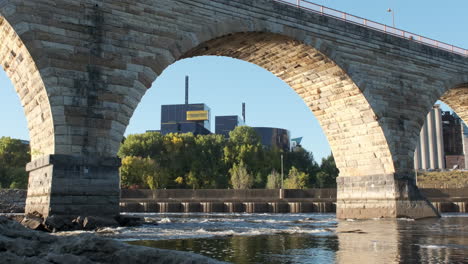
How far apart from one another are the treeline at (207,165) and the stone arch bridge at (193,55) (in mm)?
36518

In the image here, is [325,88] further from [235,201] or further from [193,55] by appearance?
[235,201]

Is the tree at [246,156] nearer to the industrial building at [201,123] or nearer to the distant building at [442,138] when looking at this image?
the industrial building at [201,123]

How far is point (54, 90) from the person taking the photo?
15.3 metres

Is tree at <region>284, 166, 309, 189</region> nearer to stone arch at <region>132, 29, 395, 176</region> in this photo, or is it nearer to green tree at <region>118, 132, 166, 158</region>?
green tree at <region>118, 132, 166, 158</region>

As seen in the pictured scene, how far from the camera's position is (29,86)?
16.3 m

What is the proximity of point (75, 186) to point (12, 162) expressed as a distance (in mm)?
52037

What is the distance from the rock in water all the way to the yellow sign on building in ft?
436

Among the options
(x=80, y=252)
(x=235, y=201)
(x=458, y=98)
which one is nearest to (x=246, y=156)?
(x=235, y=201)

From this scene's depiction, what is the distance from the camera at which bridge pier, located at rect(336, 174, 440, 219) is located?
74.1 ft

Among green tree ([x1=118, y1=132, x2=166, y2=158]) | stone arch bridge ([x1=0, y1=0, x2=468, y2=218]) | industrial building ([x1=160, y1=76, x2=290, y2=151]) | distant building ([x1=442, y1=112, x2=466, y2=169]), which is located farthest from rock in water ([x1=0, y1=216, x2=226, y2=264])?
distant building ([x1=442, y1=112, x2=466, y2=169])

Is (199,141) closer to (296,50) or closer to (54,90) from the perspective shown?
(296,50)

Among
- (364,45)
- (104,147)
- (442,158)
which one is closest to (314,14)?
(364,45)

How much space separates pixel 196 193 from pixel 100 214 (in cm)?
2670

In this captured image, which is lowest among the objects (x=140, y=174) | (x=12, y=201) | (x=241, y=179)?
(x=12, y=201)
